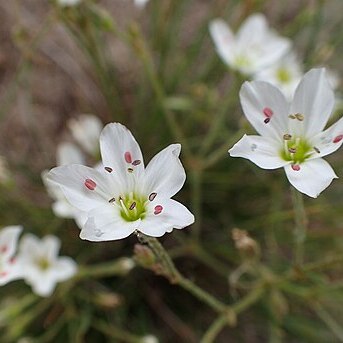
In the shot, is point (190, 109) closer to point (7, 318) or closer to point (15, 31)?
point (15, 31)

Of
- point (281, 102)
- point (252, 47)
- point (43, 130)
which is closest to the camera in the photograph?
point (281, 102)

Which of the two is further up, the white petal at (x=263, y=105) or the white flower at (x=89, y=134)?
the white flower at (x=89, y=134)

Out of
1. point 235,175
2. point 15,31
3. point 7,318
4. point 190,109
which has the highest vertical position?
point 15,31

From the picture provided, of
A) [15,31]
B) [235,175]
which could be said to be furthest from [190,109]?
[15,31]

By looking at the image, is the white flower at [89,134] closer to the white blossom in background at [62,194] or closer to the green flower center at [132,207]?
the white blossom in background at [62,194]

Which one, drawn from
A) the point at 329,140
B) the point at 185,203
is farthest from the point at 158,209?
the point at 185,203

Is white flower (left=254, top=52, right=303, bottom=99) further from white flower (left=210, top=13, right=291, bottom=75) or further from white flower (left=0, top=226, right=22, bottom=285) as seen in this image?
white flower (left=0, top=226, right=22, bottom=285)

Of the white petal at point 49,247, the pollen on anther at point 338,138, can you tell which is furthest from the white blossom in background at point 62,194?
the pollen on anther at point 338,138
